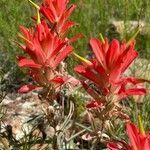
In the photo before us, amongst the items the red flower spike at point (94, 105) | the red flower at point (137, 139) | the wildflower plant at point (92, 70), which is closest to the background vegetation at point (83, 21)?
the wildflower plant at point (92, 70)

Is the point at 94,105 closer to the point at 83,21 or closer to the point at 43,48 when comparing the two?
the point at 43,48

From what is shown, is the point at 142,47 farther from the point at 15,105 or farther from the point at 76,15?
the point at 15,105

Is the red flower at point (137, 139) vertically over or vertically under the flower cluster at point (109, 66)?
under

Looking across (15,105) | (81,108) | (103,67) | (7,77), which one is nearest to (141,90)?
(103,67)

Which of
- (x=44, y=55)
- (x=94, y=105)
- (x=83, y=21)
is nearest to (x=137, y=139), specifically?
(x=94, y=105)

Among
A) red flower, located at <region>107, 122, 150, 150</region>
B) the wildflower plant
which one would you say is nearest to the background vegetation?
the wildflower plant

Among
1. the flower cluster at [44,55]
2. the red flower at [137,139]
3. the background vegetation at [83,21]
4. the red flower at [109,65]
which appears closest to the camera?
the red flower at [137,139]

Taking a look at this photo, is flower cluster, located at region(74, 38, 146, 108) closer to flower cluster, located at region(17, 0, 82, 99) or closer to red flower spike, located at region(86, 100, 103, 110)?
red flower spike, located at region(86, 100, 103, 110)

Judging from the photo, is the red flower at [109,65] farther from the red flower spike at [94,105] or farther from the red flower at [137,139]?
the red flower at [137,139]
